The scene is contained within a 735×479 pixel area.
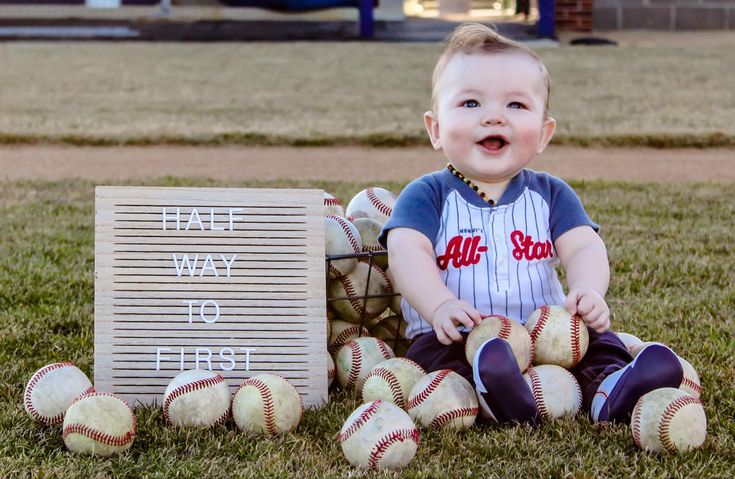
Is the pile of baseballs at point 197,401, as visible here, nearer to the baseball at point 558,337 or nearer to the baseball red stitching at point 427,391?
the baseball red stitching at point 427,391

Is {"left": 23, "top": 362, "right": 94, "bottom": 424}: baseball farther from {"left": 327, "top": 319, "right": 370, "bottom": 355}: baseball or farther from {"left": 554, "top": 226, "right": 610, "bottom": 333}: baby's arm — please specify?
{"left": 554, "top": 226, "right": 610, "bottom": 333}: baby's arm

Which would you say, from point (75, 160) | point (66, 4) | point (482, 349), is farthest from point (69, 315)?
point (66, 4)

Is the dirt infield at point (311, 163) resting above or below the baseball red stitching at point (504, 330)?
below

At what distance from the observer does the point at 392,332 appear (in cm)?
338

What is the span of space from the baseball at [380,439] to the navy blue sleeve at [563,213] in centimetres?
95

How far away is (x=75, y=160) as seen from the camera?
774 cm

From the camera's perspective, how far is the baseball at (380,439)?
7.79 ft

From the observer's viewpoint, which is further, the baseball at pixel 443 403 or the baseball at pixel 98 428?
the baseball at pixel 443 403

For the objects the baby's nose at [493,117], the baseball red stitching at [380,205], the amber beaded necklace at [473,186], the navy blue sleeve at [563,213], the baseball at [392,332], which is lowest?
the baseball at [392,332]

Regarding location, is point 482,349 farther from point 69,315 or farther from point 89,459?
point 69,315

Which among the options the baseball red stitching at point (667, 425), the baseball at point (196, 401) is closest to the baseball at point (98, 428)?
the baseball at point (196, 401)

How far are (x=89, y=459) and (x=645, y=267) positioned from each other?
9.26 feet

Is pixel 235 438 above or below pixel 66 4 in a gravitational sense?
below

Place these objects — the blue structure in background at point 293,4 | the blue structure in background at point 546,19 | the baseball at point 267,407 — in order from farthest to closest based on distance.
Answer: the blue structure in background at point 293,4
the blue structure in background at point 546,19
the baseball at point 267,407
